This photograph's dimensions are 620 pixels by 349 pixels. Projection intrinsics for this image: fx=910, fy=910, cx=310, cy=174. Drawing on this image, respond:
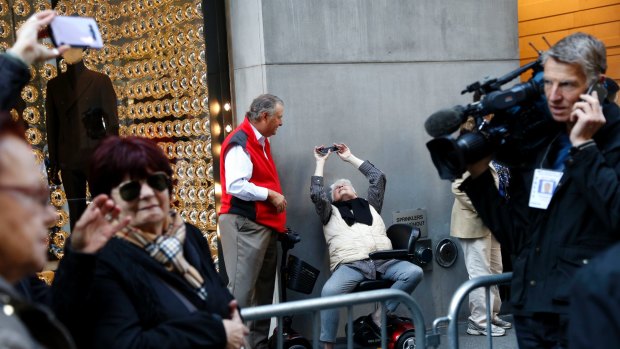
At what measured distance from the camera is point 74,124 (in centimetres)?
781

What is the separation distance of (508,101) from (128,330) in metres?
1.73

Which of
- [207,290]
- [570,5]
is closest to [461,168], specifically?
[207,290]

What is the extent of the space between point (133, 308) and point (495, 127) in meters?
1.65

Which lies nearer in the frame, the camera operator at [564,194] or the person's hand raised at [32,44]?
the person's hand raised at [32,44]

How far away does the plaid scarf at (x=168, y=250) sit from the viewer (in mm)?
3273

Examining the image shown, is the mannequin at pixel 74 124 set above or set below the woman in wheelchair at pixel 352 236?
above

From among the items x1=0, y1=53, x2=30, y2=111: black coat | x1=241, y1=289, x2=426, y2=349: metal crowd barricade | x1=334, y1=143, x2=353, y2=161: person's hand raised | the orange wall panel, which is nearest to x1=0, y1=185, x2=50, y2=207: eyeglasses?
x1=0, y1=53, x2=30, y2=111: black coat

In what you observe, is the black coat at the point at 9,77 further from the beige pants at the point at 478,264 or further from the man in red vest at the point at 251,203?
the beige pants at the point at 478,264

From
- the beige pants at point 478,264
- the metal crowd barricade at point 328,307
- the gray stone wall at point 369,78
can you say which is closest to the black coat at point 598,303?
the metal crowd barricade at point 328,307

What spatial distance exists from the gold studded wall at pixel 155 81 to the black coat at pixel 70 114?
0.26 ft

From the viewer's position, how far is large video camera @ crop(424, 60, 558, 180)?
366 cm

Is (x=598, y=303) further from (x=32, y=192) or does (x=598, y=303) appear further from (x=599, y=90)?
(x=599, y=90)

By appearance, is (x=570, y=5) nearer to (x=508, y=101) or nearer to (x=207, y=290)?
(x=508, y=101)

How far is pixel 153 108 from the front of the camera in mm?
8133
